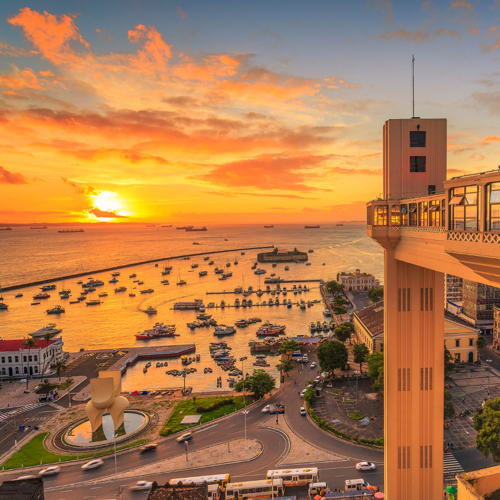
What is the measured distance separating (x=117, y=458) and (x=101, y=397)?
460cm

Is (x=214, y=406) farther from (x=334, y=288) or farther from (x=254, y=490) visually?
(x=334, y=288)

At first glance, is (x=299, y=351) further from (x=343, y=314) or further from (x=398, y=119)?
(x=398, y=119)

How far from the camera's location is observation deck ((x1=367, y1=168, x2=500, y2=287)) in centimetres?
701

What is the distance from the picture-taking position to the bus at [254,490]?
66.5 ft

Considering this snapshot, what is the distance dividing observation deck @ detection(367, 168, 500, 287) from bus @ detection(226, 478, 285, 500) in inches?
637

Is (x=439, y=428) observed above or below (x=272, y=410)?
above

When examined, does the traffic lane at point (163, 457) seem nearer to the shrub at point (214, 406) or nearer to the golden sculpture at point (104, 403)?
the golden sculpture at point (104, 403)

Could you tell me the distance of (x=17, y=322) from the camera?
229 feet

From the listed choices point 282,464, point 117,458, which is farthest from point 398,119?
point 117,458

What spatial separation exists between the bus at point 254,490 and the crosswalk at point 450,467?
9.95 meters

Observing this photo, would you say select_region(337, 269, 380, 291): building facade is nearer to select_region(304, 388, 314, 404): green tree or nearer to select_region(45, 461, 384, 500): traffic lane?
select_region(304, 388, 314, 404): green tree

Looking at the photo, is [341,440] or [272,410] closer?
[341,440]

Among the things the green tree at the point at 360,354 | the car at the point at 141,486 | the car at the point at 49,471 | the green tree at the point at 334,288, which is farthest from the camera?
the green tree at the point at 334,288

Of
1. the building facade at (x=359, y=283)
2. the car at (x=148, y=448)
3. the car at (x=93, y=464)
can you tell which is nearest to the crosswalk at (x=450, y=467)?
the car at (x=148, y=448)
